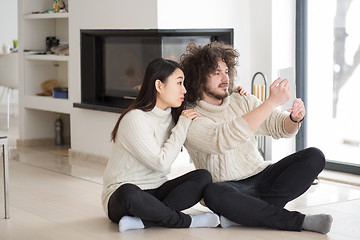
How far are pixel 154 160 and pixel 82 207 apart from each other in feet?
2.66

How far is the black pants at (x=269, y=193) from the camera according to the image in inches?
117

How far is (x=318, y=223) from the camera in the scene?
2955mm

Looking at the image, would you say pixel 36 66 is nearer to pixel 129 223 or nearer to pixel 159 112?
pixel 159 112

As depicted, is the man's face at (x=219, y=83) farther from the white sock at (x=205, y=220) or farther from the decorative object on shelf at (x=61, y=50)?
the decorative object on shelf at (x=61, y=50)

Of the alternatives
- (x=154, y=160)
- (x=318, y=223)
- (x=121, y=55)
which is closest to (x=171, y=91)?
(x=154, y=160)

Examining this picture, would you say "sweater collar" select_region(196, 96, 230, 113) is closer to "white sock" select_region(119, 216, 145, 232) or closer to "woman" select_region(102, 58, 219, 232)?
"woman" select_region(102, 58, 219, 232)

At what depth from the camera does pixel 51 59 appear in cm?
551

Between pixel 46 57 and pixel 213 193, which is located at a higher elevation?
pixel 46 57

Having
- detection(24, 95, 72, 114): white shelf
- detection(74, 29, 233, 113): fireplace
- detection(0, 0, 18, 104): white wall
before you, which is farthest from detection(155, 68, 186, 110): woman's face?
detection(0, 0, 18, 104): white wall

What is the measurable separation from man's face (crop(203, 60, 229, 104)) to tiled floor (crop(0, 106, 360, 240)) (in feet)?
2.03

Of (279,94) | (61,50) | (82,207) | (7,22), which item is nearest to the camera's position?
(279,94)

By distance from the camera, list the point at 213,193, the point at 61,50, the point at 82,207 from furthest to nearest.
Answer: the point at 61,50 < the point at 82,207 < the point at 213,193

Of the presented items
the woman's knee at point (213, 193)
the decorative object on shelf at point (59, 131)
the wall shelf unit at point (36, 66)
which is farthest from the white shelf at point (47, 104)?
the woman's knee at point (213, 193)

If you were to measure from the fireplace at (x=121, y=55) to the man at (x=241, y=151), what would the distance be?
1363 mm
